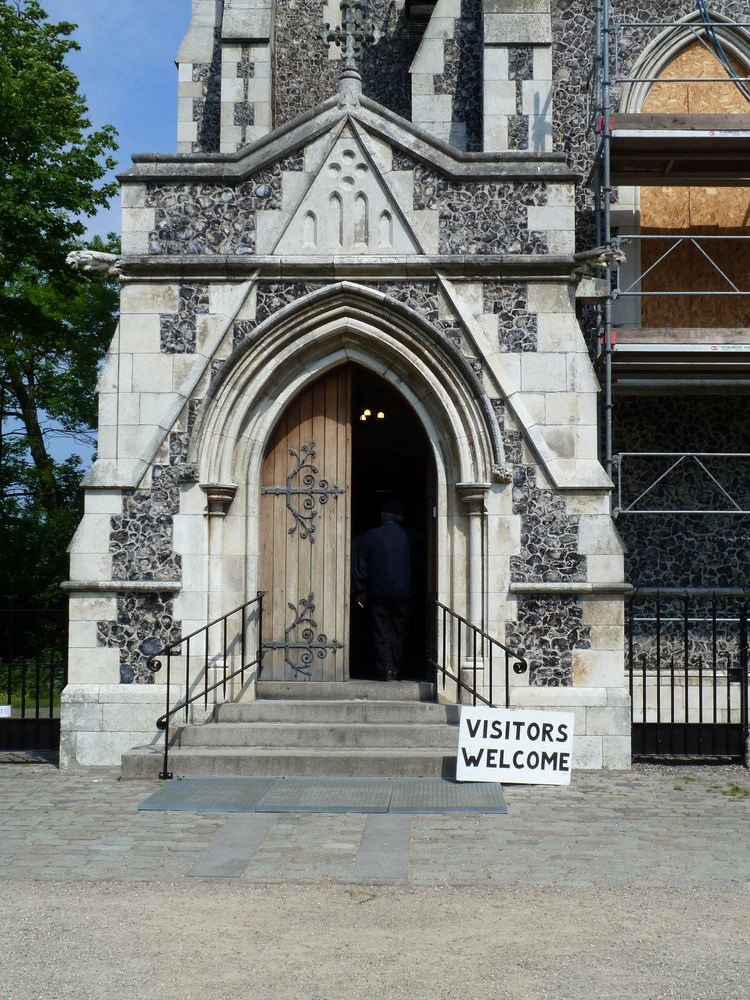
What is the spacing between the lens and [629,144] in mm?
12375

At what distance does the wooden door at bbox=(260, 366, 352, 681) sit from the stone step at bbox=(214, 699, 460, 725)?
0.66m

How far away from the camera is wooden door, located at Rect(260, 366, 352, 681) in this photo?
10.1 m

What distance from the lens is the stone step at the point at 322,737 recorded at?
899cm

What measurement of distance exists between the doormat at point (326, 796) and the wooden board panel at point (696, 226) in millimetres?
7102

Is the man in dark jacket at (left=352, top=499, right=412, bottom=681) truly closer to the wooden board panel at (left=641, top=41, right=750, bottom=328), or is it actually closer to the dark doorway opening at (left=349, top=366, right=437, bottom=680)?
the dark doorway opening at (left=349, top=366, right=437, bottom=680)

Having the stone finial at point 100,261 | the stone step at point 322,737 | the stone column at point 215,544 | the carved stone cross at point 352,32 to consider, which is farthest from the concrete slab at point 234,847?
the carved stone cross at point 352,32

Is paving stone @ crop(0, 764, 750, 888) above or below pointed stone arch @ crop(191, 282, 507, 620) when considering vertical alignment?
below

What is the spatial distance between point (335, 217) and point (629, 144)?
4.23 meters

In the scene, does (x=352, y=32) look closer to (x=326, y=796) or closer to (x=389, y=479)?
(x=389, y=479)

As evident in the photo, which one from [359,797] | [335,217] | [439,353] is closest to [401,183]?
[335,217]

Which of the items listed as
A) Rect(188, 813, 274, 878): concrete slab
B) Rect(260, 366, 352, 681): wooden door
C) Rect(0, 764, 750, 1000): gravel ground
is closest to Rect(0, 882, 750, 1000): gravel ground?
Rect(0, 764, 750, 1000): gravel ground

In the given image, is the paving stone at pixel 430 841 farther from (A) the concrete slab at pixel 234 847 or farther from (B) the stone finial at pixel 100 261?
(B) the stone finial at pixel 100 261

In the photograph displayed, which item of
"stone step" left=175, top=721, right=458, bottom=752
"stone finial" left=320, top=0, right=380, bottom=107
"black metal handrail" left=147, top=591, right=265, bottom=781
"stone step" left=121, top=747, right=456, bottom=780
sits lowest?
"stone step" left=121, top=747, right=456, bottom=780

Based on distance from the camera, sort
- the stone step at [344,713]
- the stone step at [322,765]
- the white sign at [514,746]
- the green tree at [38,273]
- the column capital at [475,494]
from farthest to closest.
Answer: the green tree at [38,273], the column capital at [475,494], the stone step at [344,713], the stone step at [322,765], the white sign at [514,746]
